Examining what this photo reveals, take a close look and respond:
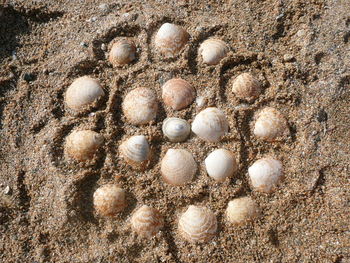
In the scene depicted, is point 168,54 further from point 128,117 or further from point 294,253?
point 294,253

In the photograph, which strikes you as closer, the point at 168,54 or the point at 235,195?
the point at 235,195

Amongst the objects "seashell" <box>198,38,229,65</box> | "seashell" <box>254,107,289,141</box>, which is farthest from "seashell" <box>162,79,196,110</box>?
"seashell" <box>254,107,289,141</box>

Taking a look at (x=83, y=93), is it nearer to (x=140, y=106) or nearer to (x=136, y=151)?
(x=140, y=106)

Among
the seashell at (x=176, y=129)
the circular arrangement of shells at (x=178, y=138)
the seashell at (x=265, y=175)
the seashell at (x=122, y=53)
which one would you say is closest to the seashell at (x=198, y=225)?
the circular arrangement of shells at (x=178, y=138)

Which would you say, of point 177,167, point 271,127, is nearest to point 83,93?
point 177,167

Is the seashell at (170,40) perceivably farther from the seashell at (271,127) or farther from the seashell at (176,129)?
the seashell at (271,127)

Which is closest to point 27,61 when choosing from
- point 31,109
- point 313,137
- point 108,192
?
point 31,109
